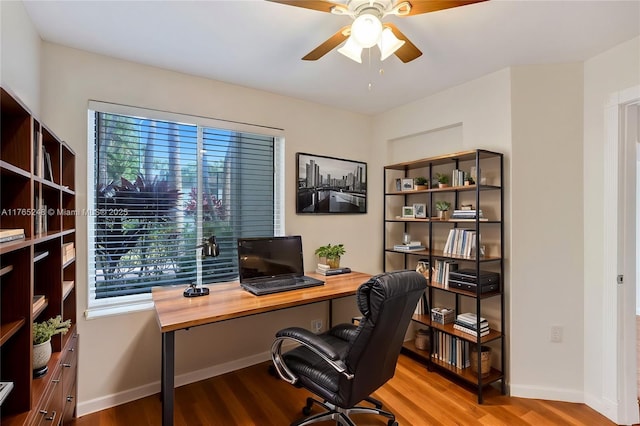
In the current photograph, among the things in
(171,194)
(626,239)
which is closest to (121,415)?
(171,194)

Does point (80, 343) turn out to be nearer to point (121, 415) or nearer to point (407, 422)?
point (121, 415)

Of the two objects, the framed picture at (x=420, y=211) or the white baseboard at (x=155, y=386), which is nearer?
the white baseboard at (x=155, y=386)

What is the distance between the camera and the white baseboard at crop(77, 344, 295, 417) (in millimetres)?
2133

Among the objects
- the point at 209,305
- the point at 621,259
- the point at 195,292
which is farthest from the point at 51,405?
the point at 621,259

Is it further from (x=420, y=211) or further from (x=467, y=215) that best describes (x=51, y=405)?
(x=420, y=211)

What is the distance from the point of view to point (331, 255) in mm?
3041

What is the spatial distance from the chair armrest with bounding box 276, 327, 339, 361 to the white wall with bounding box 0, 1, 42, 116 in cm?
170

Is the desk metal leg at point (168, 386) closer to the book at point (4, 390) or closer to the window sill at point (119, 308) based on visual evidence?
the book at point (4, 390)

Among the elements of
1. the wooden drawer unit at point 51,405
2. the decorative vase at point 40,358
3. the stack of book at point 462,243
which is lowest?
the wooden drawer unit at point 51,405

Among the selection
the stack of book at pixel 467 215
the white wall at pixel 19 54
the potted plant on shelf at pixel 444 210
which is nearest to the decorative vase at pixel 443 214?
the potted plant on shelf at pixel 444 210

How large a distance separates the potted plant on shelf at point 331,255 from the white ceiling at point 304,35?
1.52m

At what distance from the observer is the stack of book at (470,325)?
95.3 inches

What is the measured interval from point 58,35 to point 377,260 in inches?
125

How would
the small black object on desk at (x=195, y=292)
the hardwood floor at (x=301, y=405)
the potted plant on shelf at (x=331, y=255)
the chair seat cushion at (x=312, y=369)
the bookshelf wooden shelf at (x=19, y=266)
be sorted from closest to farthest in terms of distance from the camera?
the bookshelf wooden shelf at (x=19, y=266) → the chair seat cushion at (x=312, y=369) → the hardwood floor at (x=301, y=405) → the small black object on desk at (x=195, y=292) → the potted plant on shelf at (x=331, y=255)
